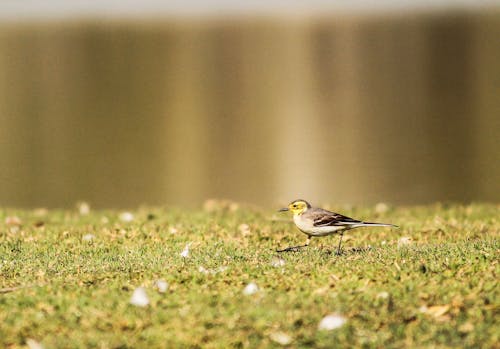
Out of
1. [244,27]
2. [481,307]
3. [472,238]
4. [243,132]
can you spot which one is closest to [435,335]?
[481,307]

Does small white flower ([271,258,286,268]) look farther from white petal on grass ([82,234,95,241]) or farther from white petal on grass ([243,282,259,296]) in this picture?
white petal on grass ([82,234,95,241])

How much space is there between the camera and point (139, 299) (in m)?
9.47

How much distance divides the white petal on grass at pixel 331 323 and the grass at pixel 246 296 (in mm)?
69

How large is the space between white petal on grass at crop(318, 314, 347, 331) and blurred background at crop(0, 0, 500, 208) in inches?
666

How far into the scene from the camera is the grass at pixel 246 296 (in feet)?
28.7

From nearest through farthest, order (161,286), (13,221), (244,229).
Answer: (161,286) → (244,229) → (13,221)

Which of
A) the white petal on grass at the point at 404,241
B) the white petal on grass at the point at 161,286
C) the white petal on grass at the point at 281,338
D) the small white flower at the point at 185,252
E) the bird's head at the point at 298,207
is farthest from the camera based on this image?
the white petal on grass at the point at 404,241

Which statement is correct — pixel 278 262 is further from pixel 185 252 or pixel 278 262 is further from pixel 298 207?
pixel 185 252

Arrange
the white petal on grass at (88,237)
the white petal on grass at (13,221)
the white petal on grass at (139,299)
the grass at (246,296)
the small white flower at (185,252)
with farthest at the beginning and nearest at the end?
1. the white petal on grass at (13,221)
2. the white petal on grass at (88,237)
3. the small white flower at (185,252)
4. the white petal on grass at (139,299)
5. the grass at (246,296)

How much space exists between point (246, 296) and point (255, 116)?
36.4m

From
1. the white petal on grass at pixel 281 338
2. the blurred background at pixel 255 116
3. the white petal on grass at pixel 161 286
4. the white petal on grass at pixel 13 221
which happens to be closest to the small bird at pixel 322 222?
the white petal on grass at pixel 161 286

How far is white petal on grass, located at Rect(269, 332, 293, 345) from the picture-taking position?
862 centimetres

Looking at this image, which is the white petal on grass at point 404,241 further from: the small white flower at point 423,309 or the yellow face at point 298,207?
the small white flower at point 423,309

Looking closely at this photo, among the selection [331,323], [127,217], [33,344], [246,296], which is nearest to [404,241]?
[246,296]
